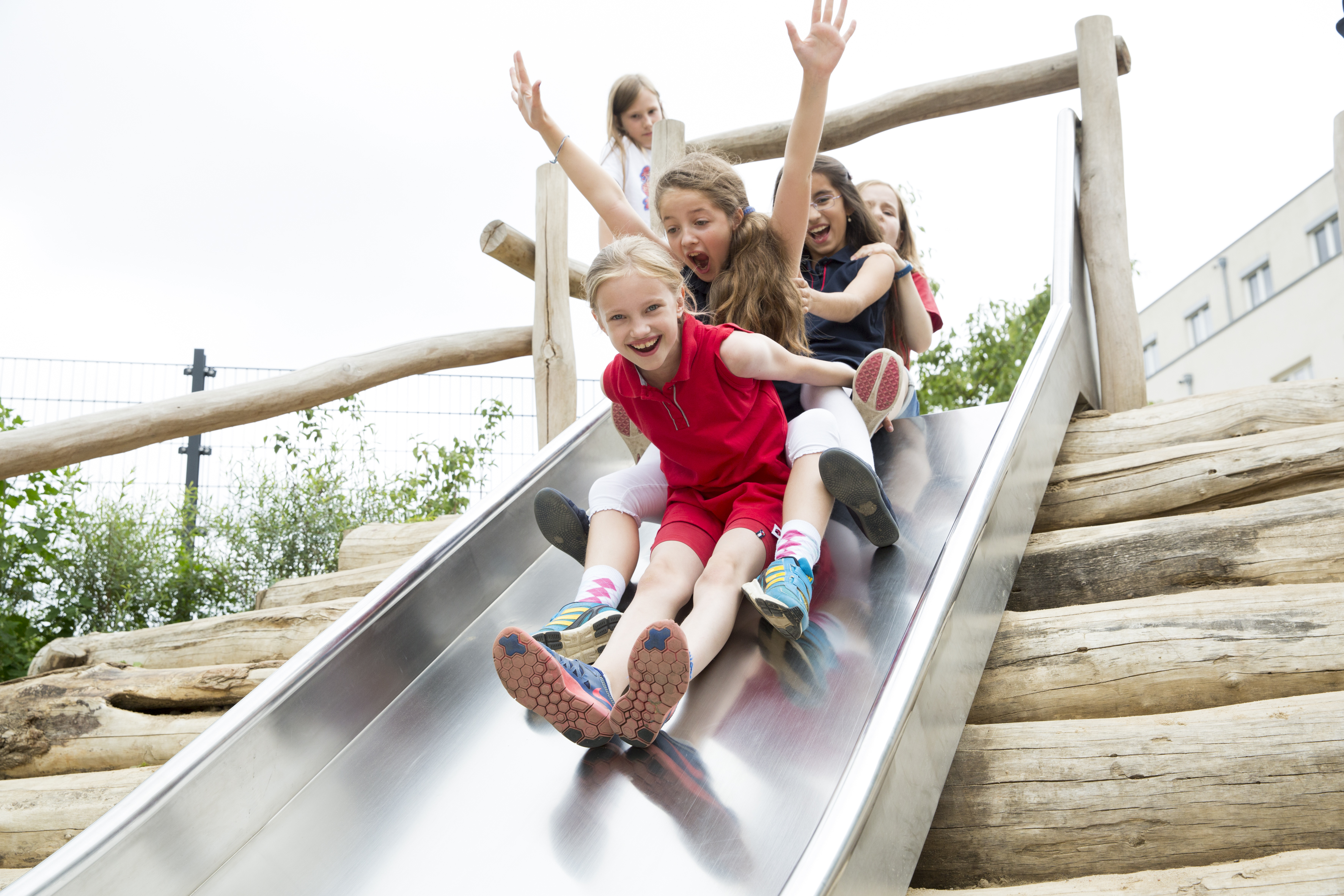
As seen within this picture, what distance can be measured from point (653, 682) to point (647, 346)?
0.79 m

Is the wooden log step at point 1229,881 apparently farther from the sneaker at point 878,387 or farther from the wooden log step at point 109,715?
the wooden log step at point 109,715

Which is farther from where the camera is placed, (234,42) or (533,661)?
(234,42)

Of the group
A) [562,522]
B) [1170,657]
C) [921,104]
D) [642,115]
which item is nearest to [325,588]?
[562,522]

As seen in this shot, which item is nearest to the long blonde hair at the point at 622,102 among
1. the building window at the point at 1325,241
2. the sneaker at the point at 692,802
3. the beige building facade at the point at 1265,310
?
the sneaker at the point at 692,802

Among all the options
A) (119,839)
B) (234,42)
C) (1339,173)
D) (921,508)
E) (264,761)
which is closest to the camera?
(119,839)

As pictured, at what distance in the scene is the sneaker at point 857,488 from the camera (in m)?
1.75

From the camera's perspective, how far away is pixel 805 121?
84.4 inches

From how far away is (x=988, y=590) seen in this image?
5.40ft

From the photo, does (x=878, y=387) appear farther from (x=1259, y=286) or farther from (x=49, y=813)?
(x=1259, y=286)

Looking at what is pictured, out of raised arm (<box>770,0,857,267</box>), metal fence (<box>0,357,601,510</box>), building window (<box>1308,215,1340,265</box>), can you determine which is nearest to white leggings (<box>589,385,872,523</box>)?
raised arm (<box>770,0,857,267</box>)

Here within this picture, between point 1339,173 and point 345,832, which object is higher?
point 1339,173

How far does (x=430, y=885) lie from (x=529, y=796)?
196 millimetres

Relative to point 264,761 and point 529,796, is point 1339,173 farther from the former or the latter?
point 264,761

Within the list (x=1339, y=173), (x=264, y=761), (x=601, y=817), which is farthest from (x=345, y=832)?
(x=1339, y=173)
